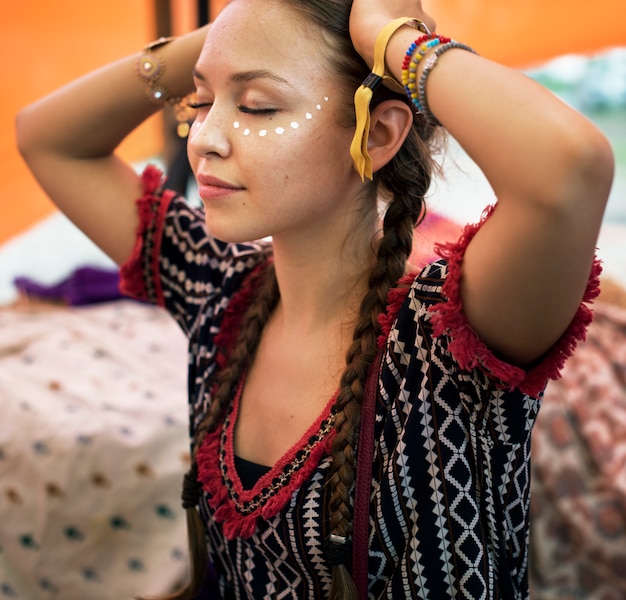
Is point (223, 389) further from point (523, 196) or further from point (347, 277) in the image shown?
point (523, 196)

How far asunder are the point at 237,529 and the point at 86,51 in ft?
8.33

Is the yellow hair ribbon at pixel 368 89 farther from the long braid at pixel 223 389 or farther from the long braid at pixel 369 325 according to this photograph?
the long braid at pixel 223 389

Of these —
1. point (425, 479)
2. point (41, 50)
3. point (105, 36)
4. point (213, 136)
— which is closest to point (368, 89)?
point (213, 136)

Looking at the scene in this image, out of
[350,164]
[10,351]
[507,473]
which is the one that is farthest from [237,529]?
[10,351]

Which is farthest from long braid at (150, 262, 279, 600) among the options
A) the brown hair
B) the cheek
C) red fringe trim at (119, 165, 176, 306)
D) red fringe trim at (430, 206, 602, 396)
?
red fringe trim at (430, 206, 602, 396)

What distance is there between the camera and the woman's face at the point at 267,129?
87 centimetres

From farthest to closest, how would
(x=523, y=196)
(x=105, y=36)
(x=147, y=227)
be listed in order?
(x=105, y=36) → (x=147, y=227) → (x=523, y=196)

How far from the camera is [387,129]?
93 centimetres

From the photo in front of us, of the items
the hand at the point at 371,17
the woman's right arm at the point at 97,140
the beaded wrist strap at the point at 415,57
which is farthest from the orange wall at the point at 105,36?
the beaded wrist strap at the point at 415,57

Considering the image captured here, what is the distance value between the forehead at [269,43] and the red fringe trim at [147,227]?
0.30m

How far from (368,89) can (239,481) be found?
51 centimetres

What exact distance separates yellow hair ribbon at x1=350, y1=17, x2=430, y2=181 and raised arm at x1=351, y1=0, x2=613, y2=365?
0.04m

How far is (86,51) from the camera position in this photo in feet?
9.95

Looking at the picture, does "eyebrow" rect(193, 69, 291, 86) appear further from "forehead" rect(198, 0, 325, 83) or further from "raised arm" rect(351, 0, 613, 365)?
"raised arm" rect(351, 0, 613, 365)
